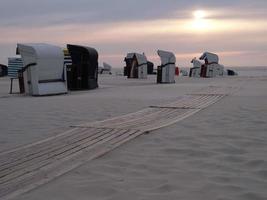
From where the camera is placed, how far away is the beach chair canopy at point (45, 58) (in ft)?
59.1

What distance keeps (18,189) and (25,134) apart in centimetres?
345

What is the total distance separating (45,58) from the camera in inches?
716

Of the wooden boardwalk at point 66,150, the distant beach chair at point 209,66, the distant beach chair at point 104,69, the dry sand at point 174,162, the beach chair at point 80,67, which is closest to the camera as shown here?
the dry sand at point 174,162

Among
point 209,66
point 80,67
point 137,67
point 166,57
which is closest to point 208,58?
point 209,66

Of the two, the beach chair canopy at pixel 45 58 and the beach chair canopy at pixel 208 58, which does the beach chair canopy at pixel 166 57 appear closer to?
the beach chair canopy at pixel 45 58

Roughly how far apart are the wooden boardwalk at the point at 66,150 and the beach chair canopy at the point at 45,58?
26.9 ft

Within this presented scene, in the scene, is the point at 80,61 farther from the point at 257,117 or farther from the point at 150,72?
the point at 150,72

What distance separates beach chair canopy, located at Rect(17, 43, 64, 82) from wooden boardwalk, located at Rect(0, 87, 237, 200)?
8190 mm

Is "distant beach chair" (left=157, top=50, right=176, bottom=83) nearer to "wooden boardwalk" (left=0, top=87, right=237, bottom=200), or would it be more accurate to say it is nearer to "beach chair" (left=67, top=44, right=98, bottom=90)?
"beach chair" (left=67, top=44, right=98, bottom=90)

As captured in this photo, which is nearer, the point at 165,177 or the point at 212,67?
the point at 165,177

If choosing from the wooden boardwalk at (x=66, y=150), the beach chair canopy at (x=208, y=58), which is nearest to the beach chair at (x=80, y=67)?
the wooden boardwalk at (x=66, y=150)

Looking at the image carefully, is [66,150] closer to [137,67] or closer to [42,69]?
[42,69]

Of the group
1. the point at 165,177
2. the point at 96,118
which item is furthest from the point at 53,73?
the point at 165,177

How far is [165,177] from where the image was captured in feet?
17.9
